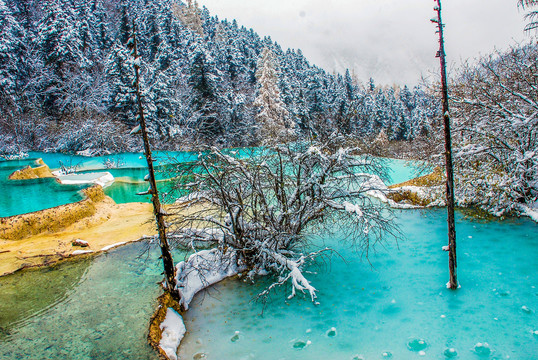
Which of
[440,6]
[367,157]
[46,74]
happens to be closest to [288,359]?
[367,157]

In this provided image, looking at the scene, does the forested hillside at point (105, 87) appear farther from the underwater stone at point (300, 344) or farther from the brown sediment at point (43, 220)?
the underwater stone at point (300, 344)

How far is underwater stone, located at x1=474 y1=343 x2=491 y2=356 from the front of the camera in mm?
7668

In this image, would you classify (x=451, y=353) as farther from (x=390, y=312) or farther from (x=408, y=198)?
(x=408, y=198)

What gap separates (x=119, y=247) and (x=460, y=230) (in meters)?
16.6

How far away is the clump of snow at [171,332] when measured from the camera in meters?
8.22

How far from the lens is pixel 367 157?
11.9 meters

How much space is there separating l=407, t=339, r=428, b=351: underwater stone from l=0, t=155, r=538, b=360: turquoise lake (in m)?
0.03

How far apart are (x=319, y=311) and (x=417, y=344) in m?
2.82

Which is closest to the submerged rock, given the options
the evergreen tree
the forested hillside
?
the forested hillside

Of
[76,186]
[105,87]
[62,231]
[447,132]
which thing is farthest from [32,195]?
[447,132]

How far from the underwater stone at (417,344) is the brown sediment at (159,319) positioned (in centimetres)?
609

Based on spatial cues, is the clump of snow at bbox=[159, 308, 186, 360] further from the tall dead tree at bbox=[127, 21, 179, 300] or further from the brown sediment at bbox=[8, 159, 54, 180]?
the brown sediment at bbox=[8, 159, 54, 180]

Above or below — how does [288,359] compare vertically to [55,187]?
below

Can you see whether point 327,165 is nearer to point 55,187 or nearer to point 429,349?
point 429,349
